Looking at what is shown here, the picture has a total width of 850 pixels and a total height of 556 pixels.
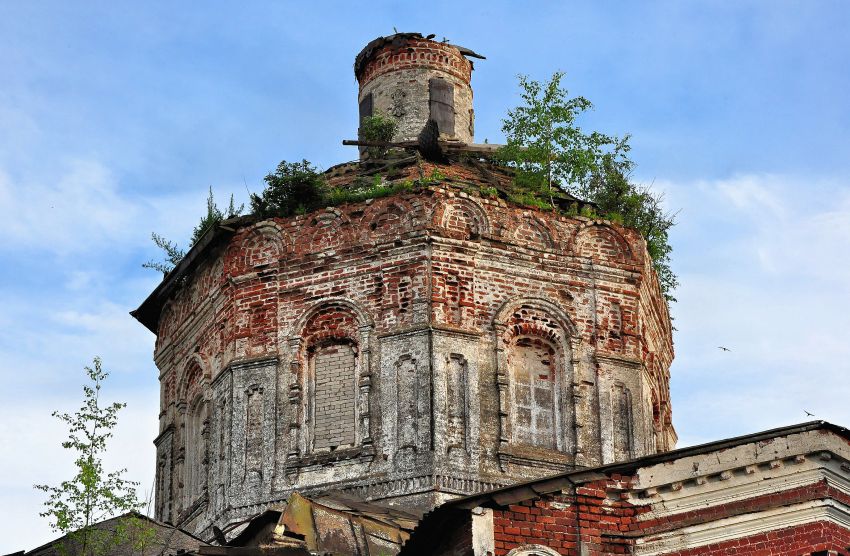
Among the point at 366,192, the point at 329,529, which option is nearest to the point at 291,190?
the point at 366,192

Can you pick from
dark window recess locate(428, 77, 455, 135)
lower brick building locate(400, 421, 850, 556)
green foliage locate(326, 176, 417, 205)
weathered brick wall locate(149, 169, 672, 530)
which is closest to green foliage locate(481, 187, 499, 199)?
weathered brick wall locate(149, 169, 672, 530)

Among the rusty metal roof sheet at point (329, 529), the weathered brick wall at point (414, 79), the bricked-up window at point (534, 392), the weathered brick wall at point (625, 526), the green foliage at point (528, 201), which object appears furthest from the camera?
the weathered brick wall at point (414, 79)

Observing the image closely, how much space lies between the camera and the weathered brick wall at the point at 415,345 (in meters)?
24.0

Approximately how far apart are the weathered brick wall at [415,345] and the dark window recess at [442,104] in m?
2.80

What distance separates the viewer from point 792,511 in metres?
Result: 17.7

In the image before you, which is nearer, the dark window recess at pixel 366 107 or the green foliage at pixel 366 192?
the green foliage at pixel 366 192

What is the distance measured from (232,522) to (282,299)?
10.3 ft

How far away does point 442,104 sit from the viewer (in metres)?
29.3

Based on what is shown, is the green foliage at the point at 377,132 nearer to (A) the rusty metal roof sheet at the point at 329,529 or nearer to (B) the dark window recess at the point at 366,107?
(B) the dark window recess at the point at 366,107

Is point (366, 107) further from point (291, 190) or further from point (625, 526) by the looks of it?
point (625, 526)

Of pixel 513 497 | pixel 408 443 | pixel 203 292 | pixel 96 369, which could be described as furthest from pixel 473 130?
pixel 513 497

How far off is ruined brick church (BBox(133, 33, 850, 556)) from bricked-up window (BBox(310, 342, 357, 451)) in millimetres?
24

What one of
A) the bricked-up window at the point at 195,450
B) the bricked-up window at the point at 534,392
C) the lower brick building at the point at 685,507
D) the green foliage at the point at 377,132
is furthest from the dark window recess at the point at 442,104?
the lower brick building at the point at 685,507

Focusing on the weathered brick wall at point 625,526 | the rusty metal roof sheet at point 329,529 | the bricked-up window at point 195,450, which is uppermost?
the bricked-up window at point 195,450
